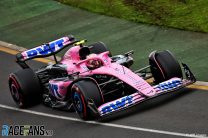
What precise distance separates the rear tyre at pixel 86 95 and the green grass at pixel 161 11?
19.8 feet

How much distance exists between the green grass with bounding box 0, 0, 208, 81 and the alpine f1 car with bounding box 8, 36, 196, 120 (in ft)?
4.01

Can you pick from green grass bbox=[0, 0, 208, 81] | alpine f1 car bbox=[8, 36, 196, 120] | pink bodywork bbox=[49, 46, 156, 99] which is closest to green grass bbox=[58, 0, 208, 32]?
green grass bbox=[0, 0, 208, 81]

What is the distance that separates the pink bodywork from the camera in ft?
43.4

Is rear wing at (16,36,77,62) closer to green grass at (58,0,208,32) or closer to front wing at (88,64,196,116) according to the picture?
front wing at (88,64,196,116)

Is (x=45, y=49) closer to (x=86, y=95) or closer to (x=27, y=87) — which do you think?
(x=27, y=87)

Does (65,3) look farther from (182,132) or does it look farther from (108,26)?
(182,132)

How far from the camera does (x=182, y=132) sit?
11797 millimetres

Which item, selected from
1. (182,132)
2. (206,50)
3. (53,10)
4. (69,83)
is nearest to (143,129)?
(182,132)

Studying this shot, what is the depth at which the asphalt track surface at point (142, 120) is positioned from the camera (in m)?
12.1

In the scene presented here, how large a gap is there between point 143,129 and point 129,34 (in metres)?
6.97

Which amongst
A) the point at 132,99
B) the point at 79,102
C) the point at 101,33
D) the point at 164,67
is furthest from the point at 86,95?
the point at 101,33

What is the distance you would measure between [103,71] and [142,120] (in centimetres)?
151

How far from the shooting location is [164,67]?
46.0 ft

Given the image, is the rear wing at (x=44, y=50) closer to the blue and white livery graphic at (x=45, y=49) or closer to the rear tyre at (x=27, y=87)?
the blue and white livery graphic at (x=45, y=49)
